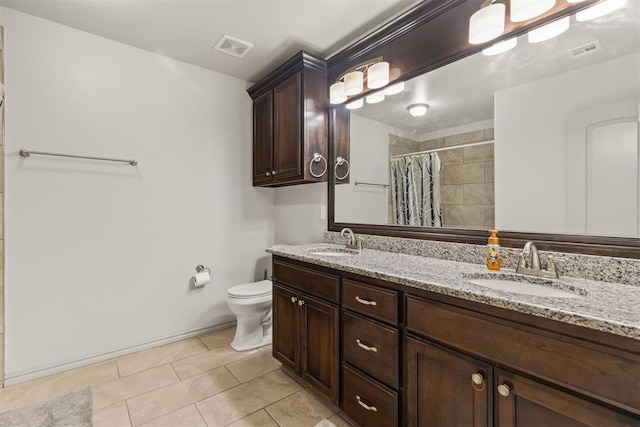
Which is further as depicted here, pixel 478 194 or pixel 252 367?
pixel 252 367

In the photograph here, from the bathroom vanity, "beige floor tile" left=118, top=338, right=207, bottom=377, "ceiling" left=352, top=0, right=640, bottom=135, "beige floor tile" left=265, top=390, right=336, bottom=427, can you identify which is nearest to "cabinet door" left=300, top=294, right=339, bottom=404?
the bathroom vanity

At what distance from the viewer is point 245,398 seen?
1772 millimetres

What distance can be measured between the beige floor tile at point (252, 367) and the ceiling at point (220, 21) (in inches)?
95.9

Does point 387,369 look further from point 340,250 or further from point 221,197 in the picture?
point 221,197

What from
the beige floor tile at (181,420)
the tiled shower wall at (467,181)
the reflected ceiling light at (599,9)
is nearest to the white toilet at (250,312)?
the beige floor tile at (181,420)

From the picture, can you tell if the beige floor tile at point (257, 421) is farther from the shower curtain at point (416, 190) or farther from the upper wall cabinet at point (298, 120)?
the upper wall cabinet at point (298, 120)

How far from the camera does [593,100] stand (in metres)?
1.26

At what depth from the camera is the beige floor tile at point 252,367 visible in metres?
2.02

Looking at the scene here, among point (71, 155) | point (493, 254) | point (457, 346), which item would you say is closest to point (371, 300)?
point (457, 346)

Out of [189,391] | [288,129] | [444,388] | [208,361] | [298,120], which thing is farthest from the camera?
[288,129]

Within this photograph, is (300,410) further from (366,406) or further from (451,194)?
(451,194)

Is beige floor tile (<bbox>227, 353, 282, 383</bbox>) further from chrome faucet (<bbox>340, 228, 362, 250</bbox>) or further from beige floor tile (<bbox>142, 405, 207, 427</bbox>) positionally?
chrome faucet (<bbox>340, 228, 362, 250</bbox>)

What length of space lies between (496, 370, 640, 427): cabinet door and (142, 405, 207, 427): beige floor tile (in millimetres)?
1460

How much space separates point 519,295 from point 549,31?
1243mm
